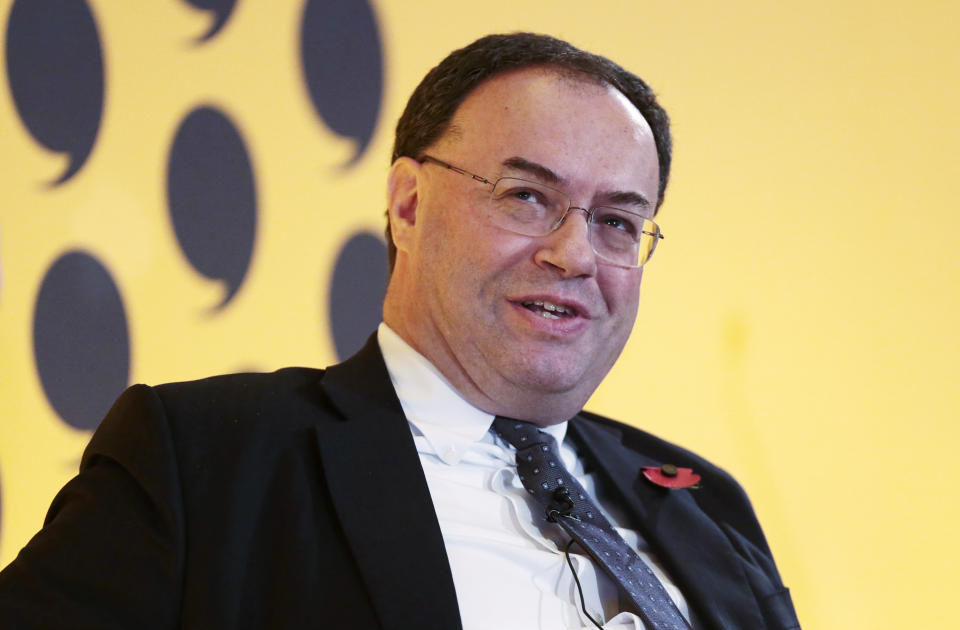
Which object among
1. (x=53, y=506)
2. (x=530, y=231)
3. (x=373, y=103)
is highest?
(x=373, y=103)

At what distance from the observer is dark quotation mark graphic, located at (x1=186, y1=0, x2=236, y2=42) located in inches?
98.0

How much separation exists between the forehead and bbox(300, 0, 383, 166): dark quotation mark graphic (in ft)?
2.79

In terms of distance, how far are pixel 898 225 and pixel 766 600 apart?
87 centimetres

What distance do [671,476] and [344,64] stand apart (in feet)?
4.14

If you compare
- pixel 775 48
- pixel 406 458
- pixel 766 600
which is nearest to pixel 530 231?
pixel 406 458

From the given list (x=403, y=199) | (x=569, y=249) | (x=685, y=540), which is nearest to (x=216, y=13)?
(x=403, y=199)

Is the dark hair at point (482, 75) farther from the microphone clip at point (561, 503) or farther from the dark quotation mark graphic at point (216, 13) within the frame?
the dark quotation mark graphic at point (216, 13)

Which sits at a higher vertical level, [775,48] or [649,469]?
[775,48]

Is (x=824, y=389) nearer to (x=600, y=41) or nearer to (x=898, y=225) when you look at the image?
(x=898, y=225)

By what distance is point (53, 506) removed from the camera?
127 centimetres

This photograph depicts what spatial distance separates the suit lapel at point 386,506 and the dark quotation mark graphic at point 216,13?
1327 mm

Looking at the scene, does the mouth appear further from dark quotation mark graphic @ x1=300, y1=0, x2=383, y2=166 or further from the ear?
dark quotation mark graphic @ x1=300, y1=0, x2=383, y2=166

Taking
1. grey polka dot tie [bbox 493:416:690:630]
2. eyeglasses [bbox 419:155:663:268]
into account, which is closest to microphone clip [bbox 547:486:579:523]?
grey polka dot tie [bbox 493:416:690:630]

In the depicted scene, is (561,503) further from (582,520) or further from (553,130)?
(553,130)
